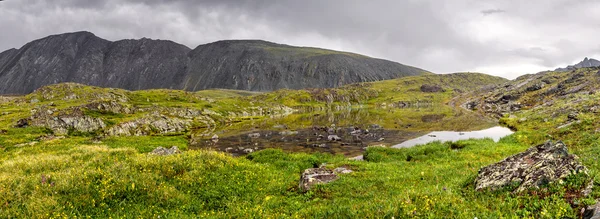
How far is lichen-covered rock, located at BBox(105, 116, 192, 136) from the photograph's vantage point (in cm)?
7594

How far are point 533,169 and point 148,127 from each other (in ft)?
285

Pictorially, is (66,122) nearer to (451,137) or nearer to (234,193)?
(234,193)

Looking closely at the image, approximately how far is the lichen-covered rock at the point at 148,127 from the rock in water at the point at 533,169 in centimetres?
8029

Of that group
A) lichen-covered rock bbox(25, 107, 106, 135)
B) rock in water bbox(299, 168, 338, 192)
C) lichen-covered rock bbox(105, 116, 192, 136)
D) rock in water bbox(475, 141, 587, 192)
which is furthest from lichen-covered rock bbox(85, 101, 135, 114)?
rock in water bbox(475, 141, 587, 192)

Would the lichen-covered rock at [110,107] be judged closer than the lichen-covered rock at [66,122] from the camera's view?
No

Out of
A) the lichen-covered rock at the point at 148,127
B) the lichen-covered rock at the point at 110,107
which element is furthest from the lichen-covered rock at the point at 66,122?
the lichen-covered rock at the point at 110,107

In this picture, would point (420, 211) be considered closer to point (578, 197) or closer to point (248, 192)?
point (578, 197)

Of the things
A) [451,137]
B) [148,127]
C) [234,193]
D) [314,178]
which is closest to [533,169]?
[314,178]

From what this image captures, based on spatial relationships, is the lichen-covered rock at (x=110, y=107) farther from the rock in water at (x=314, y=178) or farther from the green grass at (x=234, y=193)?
the rock in water at (x=314, y=178)

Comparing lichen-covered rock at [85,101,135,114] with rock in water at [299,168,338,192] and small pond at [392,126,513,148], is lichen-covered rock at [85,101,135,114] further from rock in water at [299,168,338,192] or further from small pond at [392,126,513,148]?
rock in water at [299,168,338,192]

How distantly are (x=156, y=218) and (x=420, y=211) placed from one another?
1108 cm

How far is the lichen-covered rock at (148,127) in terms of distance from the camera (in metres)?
75.9

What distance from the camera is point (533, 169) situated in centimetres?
1237

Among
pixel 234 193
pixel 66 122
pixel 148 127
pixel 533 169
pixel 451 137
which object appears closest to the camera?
pixel 533 169
